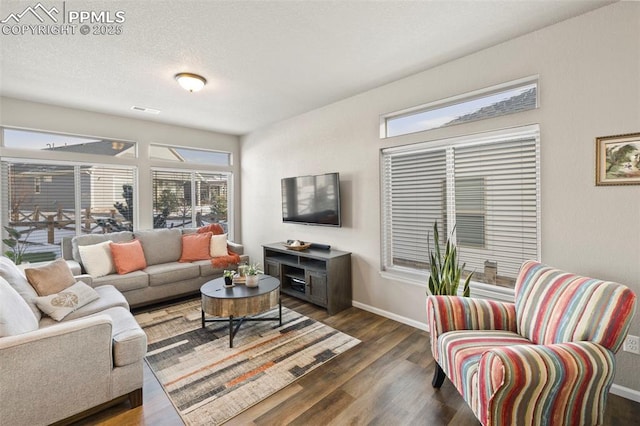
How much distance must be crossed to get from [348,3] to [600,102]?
1.95m

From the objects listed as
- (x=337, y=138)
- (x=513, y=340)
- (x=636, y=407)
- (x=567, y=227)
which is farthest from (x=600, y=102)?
(x=337, y=138)

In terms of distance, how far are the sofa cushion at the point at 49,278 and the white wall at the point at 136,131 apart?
2.04 m

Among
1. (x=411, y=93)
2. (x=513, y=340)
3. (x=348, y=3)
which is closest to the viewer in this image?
(x=513, y=340)

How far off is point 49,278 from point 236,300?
→ 164 cm

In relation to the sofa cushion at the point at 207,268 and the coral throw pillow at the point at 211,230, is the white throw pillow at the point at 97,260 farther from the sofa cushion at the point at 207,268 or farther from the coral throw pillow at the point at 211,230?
the coral throw pillow at the point at 211,230

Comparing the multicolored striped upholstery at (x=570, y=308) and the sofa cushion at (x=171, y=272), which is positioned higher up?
the multicolored striped upholstery at (x=570, y=308)

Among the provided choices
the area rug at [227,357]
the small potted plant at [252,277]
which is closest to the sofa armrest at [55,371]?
the area rug at [227,357]

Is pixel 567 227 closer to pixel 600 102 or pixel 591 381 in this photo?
pixel 600 102

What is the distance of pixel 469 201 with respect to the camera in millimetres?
2799

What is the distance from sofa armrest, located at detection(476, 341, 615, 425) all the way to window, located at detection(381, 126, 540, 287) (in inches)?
48.2

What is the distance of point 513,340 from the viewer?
180 centimetres

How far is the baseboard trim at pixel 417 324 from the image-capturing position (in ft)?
6.43

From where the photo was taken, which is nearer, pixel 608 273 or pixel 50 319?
pixel 608 273

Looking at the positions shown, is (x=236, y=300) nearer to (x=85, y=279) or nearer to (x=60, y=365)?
(x=60, y=365)
